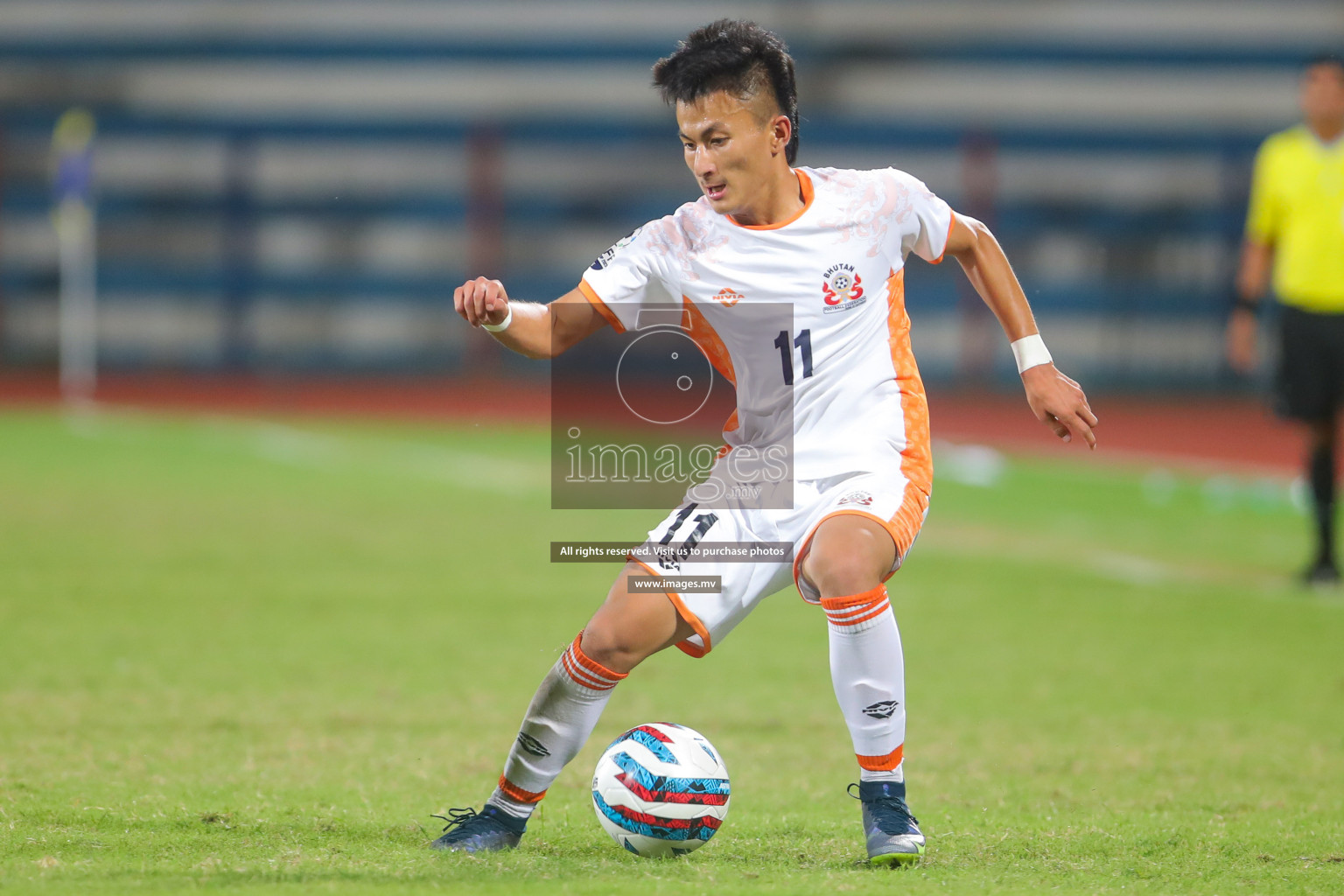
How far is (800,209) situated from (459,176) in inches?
838

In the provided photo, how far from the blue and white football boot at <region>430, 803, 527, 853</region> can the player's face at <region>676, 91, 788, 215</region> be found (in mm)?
1527

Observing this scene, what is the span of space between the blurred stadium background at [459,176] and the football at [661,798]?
66.0 feet

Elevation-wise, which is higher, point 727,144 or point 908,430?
point 727,144

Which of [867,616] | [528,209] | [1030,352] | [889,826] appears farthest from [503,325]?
[528,209]

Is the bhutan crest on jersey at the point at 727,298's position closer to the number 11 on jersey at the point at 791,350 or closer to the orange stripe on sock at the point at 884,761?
the number 11 on jersey at the point at 791,350

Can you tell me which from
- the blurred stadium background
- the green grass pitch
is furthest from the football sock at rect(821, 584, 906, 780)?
the blurred stadium background

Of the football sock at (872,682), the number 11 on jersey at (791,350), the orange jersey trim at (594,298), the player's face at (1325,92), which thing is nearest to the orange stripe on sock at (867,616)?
the football sock at (872,682)

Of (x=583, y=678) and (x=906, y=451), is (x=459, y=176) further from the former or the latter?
(x=583, y=678)

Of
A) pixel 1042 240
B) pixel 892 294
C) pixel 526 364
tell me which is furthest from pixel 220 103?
pixel 892 294

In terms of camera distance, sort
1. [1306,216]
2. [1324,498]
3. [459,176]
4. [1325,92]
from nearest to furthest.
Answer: [1325,92]
[1324,498]
[1306,216]
[459,176]

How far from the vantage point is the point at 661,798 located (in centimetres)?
380

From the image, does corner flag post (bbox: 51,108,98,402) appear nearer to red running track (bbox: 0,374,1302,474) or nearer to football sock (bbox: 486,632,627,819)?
red running track (bbox: 0,374,1302,474)

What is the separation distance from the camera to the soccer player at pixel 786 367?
12.3ft

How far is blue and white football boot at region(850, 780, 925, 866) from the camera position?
11.9 ft
